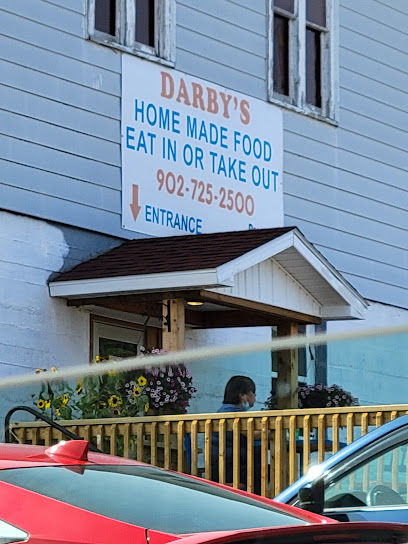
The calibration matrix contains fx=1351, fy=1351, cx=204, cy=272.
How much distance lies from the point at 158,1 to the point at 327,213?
135 inches

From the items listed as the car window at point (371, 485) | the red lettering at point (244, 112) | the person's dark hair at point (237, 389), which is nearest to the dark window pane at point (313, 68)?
the red lettering at point (244, 112)

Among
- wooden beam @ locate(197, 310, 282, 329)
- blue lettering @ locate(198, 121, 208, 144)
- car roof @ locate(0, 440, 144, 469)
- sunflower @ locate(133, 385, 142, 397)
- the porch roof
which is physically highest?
blue lettering @ locate(198, 121, 208, 144)

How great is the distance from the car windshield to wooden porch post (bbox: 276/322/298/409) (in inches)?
349

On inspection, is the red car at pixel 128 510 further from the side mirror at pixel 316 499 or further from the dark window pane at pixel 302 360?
the dark window pane at pixel 302 360

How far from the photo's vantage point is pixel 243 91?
1503 cm

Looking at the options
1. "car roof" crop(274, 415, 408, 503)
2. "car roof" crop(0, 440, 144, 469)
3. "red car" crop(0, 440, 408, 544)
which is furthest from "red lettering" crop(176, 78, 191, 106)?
"red car" crop(0, 440, 408, 544)

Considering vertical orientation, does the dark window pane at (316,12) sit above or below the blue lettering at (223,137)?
above

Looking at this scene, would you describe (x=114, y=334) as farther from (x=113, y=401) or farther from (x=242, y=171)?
(x=242, y=171)

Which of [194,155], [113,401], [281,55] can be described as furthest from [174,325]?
[281,55]

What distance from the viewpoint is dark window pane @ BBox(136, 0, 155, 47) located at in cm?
1401

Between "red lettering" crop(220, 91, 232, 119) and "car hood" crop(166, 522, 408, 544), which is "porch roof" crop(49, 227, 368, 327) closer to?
"red lettering" crop(220, 91, 232, 119)

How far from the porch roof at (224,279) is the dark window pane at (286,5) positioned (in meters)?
3.63

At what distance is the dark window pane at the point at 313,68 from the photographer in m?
16.1

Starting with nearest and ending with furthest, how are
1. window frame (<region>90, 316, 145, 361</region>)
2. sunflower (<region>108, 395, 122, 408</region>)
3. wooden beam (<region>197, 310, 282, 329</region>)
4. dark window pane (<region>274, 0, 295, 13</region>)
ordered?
1. sunflower (<region>108, 395, 122, 408</region>)
2. window frame (<region>90, 316, 145, 361</region>)
3. wooden beam (<region>197, 310, 282, 329</region>)
4. dark window pane (<region>274, 0, 295, 13</region>)
